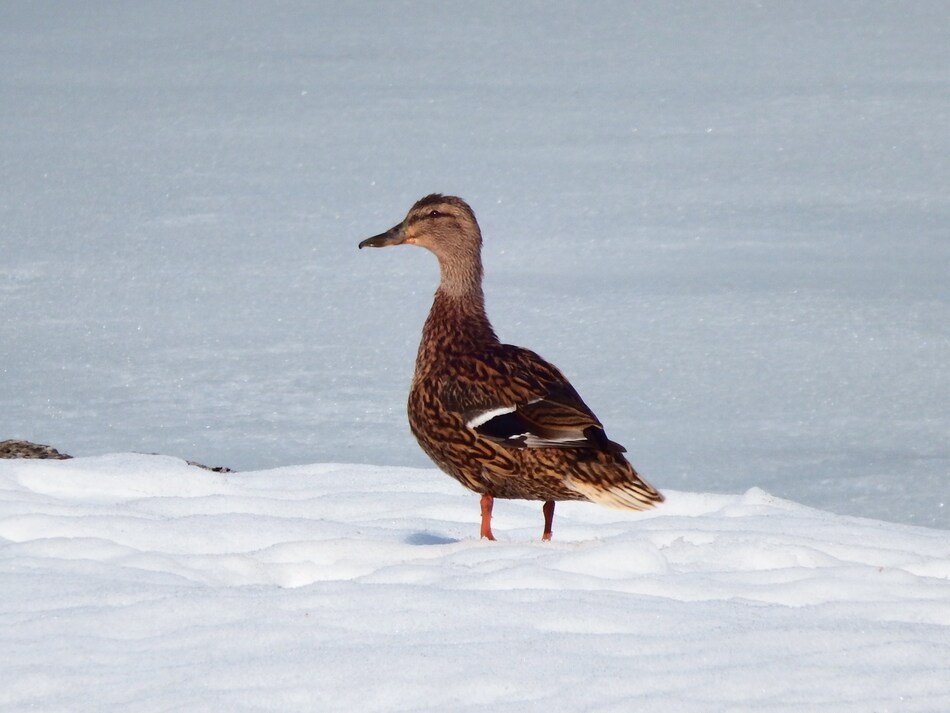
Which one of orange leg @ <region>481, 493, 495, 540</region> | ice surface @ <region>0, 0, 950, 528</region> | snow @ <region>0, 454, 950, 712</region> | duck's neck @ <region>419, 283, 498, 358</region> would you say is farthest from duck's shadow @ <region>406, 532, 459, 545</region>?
ice surface @ <region>0, 0, 950, 528</region>

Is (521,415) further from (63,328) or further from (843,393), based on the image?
(63,328)

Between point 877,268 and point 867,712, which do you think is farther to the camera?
point 877,268

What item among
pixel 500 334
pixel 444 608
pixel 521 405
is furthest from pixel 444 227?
pixel 500 334

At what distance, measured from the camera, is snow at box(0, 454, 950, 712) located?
3830mm

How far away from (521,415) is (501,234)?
28.3 ft

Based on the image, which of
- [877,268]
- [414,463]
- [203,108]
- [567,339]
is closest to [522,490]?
[414,463]

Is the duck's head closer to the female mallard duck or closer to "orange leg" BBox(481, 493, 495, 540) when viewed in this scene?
the female mallard duck

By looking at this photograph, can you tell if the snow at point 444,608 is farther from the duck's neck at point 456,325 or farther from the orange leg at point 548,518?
the duck's neck at point 456,325

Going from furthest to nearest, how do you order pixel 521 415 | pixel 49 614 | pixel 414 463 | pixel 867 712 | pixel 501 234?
pixel 501 234 < pixel 414 463 < pixel 521 415 < pixel 49 614 < pixel 867 712

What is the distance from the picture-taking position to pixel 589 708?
3.70m

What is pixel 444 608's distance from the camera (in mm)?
4453

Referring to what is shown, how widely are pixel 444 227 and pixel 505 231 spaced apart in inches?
312

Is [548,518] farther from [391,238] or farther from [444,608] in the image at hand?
[391,238]

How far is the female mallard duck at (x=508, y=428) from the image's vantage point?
5.34m
